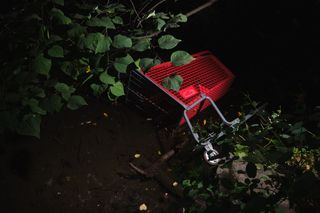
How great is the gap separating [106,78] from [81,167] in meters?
1.50

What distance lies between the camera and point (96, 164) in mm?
4012

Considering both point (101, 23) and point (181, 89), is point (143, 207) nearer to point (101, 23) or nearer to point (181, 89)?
point (181, 89)

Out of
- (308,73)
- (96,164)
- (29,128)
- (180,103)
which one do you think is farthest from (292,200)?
(308,73)

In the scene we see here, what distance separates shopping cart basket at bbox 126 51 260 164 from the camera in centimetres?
422

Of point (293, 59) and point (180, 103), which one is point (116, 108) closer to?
point (180, 103)

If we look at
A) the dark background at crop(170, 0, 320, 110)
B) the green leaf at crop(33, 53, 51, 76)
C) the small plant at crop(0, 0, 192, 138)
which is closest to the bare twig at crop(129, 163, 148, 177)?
the small plant at crop(0, 0, 192, 138)

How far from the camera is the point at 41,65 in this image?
2465mm

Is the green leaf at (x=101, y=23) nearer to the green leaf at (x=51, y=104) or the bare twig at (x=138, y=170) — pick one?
the green leaf at (x=51, y=104)

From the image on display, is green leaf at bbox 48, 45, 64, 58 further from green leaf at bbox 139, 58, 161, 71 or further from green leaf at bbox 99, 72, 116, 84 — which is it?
green leaf at bbox 139, 58, 161, 71

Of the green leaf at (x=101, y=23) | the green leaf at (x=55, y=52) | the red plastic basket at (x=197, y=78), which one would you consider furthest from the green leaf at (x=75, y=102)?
the red plastic basket at (x=197, y=78)

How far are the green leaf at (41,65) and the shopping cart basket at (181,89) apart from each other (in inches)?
66.6

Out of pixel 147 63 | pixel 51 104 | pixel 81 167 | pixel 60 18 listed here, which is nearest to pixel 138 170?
pixel 81 167

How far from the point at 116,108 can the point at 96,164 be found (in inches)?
39.3

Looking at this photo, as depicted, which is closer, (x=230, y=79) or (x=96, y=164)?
(x=96, y=164)
